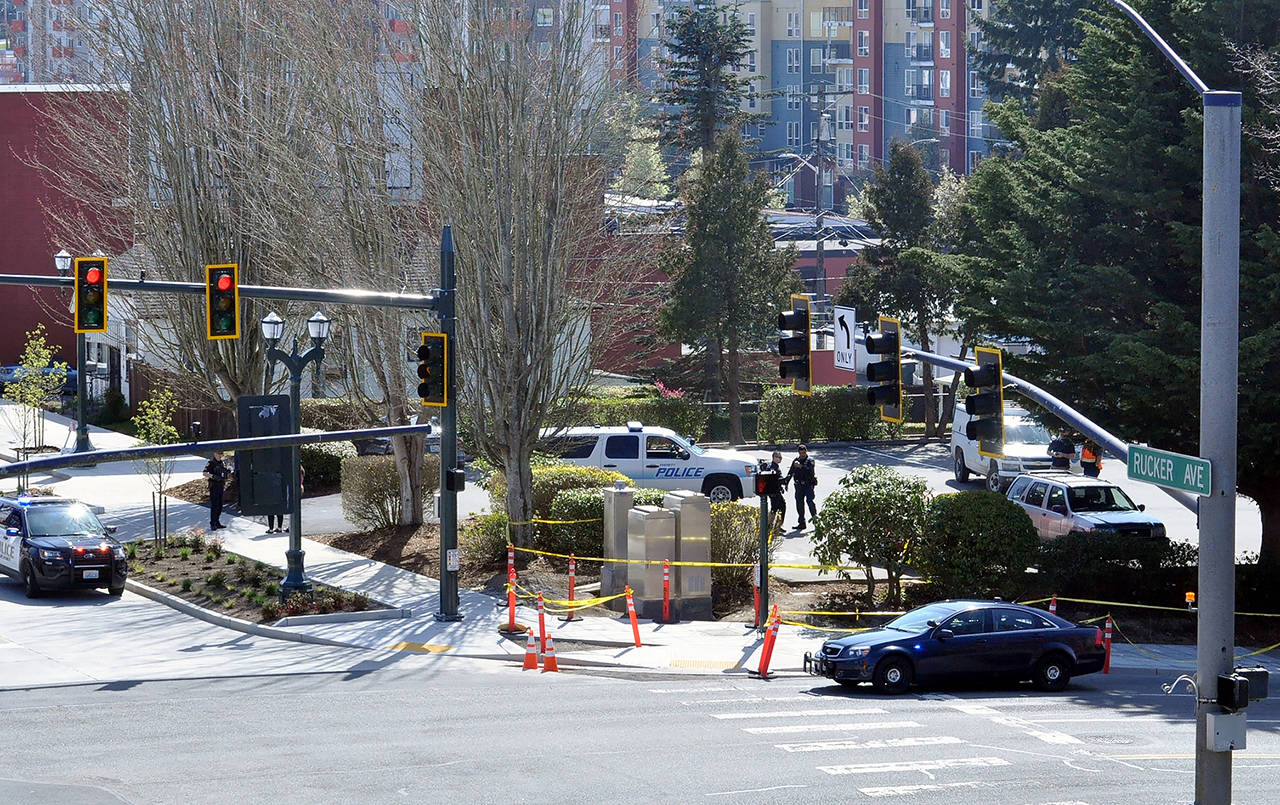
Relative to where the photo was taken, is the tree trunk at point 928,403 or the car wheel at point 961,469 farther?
the tree trunk at point 928,403

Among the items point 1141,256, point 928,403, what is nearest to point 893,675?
point 1141,256

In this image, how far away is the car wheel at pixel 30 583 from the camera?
25047 mm

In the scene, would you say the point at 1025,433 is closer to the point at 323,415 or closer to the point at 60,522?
the point at 323,415

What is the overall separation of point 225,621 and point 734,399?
26.2m

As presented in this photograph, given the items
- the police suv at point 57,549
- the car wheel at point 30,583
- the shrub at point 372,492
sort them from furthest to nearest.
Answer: the shrub at point 372,492 < the car wheel at point 30,583 < the police suv at point 57,549

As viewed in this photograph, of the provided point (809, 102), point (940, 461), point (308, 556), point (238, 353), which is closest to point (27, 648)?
point (308, 556)

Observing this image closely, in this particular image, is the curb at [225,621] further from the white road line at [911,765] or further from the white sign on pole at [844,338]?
the white road line at [911,765]

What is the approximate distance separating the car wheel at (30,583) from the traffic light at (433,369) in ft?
27.2

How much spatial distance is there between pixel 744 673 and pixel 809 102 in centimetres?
10526

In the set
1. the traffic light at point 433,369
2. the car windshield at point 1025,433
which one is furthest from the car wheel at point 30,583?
the car windshield at point 1025,433

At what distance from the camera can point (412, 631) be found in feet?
74.4

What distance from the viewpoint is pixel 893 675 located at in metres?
19.2

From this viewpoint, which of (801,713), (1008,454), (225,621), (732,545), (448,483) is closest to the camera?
(801,713)

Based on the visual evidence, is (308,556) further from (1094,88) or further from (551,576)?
(1094,88)
